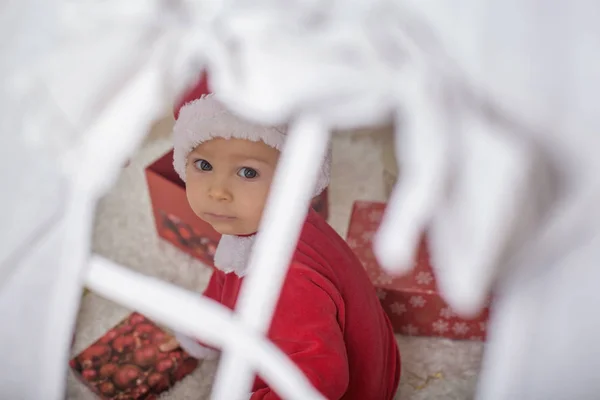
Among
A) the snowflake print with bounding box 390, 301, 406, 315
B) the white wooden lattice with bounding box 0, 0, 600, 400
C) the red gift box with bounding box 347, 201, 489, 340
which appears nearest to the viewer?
the white wooden lattice with bounding box 0, 0, 600, 400

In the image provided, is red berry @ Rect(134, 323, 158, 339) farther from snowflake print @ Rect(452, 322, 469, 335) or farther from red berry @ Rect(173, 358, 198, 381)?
snowflake print @ Rect(452, 322, 469, 335)

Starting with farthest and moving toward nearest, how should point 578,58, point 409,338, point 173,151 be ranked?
point 409,338
point 173,151
point 578,58

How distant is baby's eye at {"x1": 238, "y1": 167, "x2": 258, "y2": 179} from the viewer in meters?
0.39

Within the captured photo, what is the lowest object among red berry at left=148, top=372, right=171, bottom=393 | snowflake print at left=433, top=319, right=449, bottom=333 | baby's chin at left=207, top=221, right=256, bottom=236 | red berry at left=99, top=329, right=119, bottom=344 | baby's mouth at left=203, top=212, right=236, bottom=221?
red berry at left=148, top=372, right=171, bottom=393

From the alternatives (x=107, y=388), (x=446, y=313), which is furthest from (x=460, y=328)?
(x=107, y=388)

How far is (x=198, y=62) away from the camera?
15.0 inches

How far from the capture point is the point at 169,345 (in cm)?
50

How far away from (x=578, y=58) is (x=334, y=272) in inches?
8.5

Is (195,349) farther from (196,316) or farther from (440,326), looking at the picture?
(440,326)

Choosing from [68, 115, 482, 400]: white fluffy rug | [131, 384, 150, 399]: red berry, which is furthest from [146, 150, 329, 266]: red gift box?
[131, 384, 150, 399]: red berry

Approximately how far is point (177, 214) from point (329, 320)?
0.15 metres

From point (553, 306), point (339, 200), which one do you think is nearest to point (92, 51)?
point (339, 200)

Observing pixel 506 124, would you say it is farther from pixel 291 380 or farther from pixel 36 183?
pixel 36 183

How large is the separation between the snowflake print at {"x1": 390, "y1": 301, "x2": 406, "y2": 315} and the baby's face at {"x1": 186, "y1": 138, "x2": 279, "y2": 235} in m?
0.19
